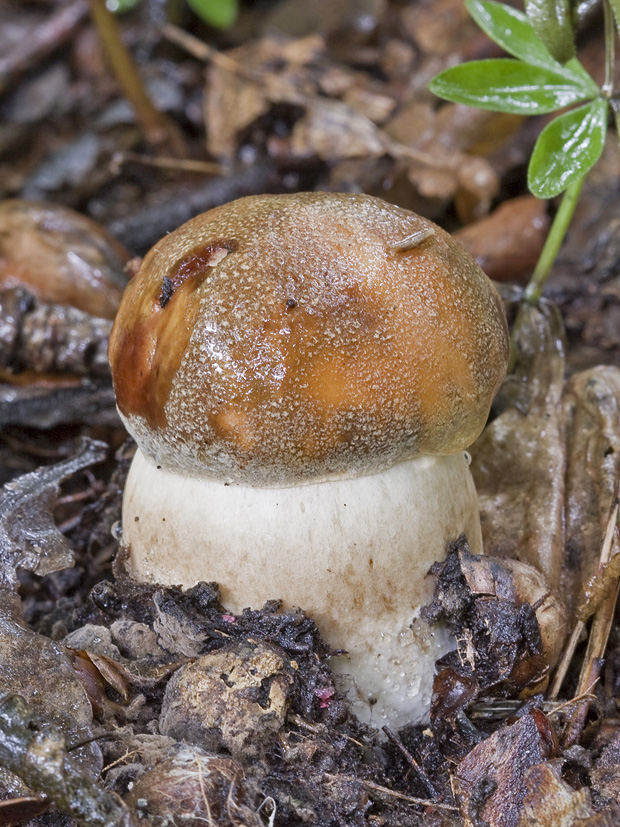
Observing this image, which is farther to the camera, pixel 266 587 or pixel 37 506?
pixel 37 506

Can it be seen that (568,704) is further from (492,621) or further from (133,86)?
(133,86)

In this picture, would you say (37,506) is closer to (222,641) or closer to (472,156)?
(222,641)

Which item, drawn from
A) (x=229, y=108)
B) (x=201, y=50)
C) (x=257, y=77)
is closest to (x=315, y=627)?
(x=229, y=108)

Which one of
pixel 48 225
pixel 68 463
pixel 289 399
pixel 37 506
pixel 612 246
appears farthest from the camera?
pixel 612 246

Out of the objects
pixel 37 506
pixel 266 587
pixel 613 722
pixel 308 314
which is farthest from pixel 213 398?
pixel 613 722

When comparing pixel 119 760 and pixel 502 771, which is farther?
pixel 502 771

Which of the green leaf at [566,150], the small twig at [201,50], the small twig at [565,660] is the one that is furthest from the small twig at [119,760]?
the small twig at [201,50]

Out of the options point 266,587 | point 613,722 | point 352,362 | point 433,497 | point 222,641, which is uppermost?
point 352,362
